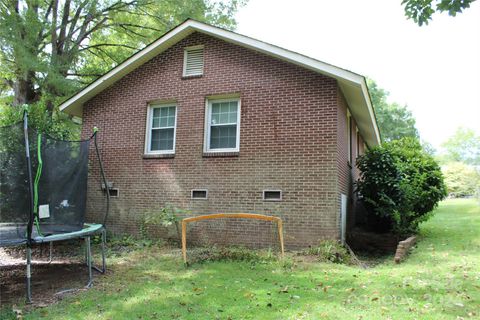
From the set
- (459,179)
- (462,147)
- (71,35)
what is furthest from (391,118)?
(71,35)

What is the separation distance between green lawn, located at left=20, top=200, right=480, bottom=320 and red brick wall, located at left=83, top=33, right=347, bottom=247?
72.5 inches

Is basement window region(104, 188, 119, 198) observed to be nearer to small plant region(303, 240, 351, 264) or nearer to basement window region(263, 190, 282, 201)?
basement window region(263, 190, 282, 201)

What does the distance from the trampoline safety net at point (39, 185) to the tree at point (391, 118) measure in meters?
42.2

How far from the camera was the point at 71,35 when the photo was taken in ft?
55.7

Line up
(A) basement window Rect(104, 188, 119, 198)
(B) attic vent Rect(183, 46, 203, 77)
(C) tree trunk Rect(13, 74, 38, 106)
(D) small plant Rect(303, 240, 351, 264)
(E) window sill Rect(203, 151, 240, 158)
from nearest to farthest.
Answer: (D) small plant Rect(303, 240, 351, 264) < (E) window sill Rect(203, 151, 240, 158) < (B) attic vent Rect(183, 46, 203, 77) < (A) basement window Rect(104, 188, 119, 198) < (C) tree trunk Rect(13, 74, 38, 106)

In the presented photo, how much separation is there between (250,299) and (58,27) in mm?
15090

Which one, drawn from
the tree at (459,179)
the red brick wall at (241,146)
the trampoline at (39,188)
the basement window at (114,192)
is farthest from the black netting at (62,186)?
the tree at (459,179)

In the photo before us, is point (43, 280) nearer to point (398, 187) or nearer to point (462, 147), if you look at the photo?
point (398, 187)

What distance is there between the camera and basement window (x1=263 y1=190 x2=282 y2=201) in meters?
9.02

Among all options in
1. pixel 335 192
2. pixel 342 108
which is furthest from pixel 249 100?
pixel 335 192

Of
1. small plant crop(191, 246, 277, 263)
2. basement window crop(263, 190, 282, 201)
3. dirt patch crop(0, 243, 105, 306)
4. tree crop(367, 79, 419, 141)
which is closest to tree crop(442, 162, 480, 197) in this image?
tree crop(367, 79, 419, 141)

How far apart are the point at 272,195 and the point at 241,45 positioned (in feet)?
12.9

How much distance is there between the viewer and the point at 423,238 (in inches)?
396

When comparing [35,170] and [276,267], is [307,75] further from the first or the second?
[35,170]
